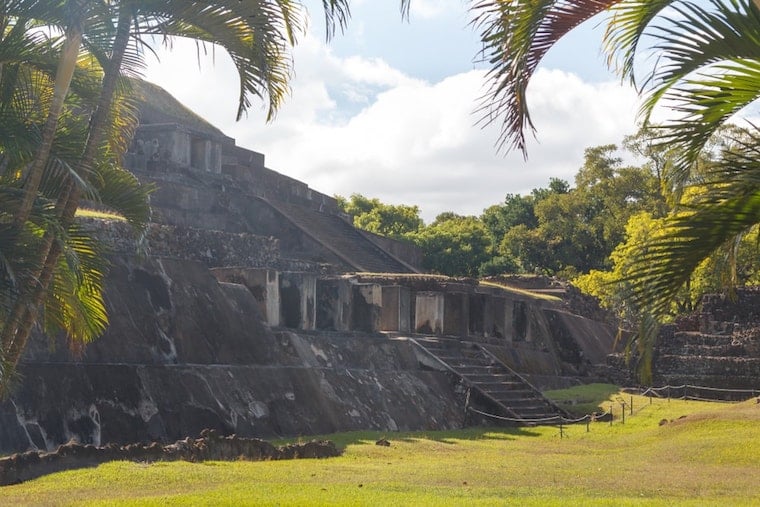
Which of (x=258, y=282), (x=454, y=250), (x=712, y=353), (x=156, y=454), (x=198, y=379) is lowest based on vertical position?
(x=156, y=454)

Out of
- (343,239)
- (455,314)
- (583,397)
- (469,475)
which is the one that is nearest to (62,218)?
(469,475)

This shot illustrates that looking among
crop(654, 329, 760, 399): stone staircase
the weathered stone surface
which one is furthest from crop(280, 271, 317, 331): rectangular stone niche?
crop(654, 329, 760, 399): stone staircase

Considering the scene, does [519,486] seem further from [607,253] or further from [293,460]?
[607,253]

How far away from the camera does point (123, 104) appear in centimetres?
1070

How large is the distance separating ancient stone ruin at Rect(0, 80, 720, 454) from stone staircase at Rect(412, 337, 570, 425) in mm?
48

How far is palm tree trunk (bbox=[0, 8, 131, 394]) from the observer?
8.92m

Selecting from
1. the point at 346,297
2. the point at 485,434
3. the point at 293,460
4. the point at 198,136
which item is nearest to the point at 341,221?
the point at 198,136

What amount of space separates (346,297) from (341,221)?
13548mm

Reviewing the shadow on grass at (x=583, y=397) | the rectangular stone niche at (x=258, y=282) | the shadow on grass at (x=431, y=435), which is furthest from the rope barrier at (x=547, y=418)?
the rectangular stone niche at (x=258, y=282)

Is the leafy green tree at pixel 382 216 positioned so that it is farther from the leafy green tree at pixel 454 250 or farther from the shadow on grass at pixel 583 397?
the shadow on grass at pixel 583 397

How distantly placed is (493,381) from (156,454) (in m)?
11.3

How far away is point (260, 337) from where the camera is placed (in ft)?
56.5

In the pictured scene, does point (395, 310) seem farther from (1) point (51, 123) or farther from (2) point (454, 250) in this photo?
(2) point (454, 250)

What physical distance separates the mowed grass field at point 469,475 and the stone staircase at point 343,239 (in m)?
12.9
